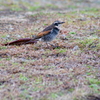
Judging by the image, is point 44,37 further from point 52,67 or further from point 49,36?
point 52,67

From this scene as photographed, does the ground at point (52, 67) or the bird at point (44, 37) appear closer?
the ground at point (52, 67)

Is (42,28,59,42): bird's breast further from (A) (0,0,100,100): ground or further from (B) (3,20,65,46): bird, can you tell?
(A) (0,0,100,100): ground

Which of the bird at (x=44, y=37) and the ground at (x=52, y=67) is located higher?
the bird at (x=44, y=37)

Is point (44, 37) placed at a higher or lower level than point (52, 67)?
higher

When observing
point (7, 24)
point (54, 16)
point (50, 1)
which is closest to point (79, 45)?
point (7, 24)

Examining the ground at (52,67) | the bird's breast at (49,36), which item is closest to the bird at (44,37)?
the bird's breast at (49,36)

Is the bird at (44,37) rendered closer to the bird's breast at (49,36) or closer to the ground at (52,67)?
the bird's breast at (49,36)

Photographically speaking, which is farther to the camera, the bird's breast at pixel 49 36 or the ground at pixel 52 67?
the bird's breast at pixel 49 36

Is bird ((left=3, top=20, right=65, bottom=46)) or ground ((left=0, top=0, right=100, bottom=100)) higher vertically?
bird ((left=3, top=20, right=65, bottom=46))

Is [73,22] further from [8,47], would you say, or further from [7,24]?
[8,47]

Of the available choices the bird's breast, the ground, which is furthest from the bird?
the ground

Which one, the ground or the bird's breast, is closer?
the ground

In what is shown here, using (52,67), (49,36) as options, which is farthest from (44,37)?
(52,67)

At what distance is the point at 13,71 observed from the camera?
5641mm
